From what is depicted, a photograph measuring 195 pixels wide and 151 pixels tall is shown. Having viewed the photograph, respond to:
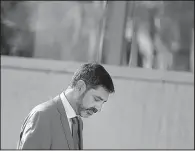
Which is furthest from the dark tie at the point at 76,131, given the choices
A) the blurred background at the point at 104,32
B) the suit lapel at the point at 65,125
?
the blurred background at the point at 104,32

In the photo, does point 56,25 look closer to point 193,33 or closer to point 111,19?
point 111,19

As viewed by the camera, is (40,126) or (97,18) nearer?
(40,126)

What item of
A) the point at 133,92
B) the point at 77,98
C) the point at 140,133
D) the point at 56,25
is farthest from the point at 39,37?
the point at 77,98

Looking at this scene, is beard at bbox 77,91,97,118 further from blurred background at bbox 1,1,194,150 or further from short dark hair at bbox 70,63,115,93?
blurred background at bbox 1,1,194,150

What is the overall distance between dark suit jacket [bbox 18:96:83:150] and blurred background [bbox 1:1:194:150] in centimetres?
215

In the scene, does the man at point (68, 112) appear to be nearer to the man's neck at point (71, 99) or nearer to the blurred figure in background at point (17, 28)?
the man's neck at point (71, 99)

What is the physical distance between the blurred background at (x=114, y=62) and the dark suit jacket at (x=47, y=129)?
2153mm

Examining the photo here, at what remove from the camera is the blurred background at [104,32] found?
4.26 m

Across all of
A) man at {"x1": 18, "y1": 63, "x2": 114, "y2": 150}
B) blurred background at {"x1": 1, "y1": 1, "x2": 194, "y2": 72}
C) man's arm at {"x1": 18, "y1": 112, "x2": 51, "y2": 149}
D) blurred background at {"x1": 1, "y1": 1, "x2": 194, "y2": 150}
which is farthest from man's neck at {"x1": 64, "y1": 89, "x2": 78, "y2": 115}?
blurred background at {"x1": 1, "y1": 1, "x2": 194, "y2": 72}

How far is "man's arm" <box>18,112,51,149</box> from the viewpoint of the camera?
69.9 inches

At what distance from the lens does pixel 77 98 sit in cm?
201

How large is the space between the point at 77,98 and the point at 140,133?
227cm

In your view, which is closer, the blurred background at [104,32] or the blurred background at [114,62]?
the blurred background at [114,62]

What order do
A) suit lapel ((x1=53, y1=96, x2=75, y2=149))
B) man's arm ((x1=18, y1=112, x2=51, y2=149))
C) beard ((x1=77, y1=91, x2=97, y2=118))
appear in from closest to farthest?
1. man's arm ((x1=18, y1=112, x2=51, y2=149))
2. suit lapel ((x1=53, y1=96, x2=75, y2=149))
3. beard ((x1=77, y1=91, x2=97, y2=118))
